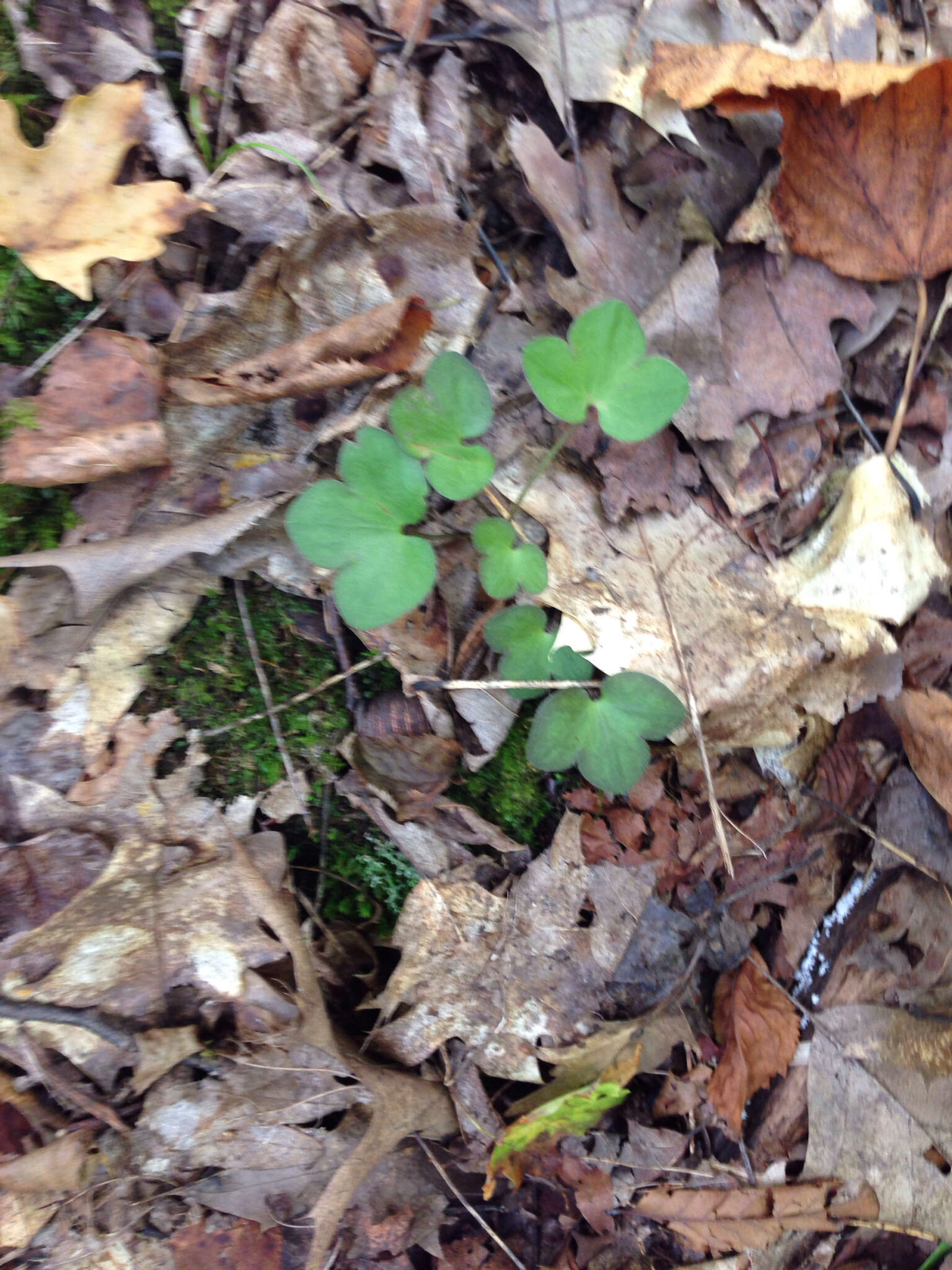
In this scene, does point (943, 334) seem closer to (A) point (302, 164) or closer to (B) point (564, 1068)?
(A) point (302, 164)

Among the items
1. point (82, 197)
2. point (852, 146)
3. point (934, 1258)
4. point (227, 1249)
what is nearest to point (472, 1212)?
point (227, 1249)

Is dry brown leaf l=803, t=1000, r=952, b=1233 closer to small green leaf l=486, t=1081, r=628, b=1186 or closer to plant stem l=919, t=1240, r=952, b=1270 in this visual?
plant stem l=919, t=1240, r=952, b=1270

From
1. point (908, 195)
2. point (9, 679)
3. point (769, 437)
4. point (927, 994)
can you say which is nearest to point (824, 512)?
point (769, 437)

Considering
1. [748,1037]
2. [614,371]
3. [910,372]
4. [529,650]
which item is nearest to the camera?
[614,371]

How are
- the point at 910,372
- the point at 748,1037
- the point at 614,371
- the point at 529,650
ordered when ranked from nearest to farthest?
the point at 614,371
the point at 529,650
the point at 910,372
the point at 748,1037

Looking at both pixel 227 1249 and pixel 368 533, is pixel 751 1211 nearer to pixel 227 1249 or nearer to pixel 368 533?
pixel 227 1249

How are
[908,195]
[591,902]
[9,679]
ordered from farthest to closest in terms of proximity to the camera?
[591,902]
[908,195]
[9,679]
